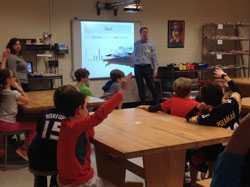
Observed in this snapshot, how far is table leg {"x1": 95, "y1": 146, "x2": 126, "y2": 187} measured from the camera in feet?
10.5

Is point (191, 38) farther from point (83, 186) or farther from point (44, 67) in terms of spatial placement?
point (83, 186)

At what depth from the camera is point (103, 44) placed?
26.3ft

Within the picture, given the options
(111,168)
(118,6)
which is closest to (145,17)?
(118,6)

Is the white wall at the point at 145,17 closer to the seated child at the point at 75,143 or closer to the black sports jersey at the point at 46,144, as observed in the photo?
the black sports jersey at the point at 46,144

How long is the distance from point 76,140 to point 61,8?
18.3 feet

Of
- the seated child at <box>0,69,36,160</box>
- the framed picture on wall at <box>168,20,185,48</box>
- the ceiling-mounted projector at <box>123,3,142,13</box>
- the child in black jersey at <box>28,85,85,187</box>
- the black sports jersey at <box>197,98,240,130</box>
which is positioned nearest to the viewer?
the child in black jersey at <box>28,85,85,187</box>

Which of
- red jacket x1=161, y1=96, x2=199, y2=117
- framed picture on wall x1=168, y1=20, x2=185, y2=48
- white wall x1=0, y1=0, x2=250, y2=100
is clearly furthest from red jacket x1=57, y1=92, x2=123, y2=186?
framed picture on wall x1=168, y1=20, x2=185, y2=48

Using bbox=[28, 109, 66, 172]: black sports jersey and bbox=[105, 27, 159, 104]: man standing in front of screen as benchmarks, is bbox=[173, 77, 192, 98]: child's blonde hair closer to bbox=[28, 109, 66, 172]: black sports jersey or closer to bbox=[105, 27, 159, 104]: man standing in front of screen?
bbox=[28, 109, 66, 172]: black sports jersey

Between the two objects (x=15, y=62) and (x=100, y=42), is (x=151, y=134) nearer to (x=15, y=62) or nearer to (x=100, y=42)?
(x=15, y=62)

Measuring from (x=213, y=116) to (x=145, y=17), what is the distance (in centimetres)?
582

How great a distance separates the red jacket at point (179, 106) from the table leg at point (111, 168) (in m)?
0.62

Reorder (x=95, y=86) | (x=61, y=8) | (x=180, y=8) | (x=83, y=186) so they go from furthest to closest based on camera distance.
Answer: (x=180, y=8) < (x=95, y=86) < (x=61, y=8) < (x=83, y=186)

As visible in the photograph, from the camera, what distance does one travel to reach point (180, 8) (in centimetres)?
885

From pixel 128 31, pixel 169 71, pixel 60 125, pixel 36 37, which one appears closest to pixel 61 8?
pixel 36 37
